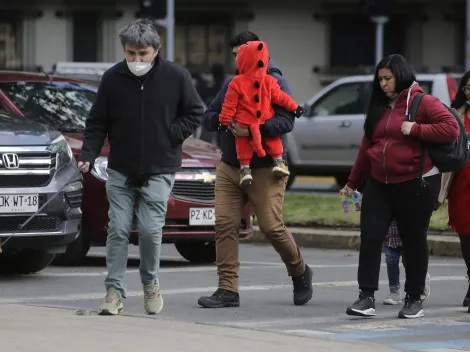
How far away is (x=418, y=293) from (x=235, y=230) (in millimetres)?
1263

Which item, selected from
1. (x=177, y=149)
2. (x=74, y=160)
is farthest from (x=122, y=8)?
(x=177, y=149)

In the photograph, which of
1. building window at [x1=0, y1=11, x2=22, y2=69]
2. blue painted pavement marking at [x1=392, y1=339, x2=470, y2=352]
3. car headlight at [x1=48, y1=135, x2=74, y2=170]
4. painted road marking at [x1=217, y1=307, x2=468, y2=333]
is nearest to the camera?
blue painted pavement marking at [x1=392, y1=339, x2=470, y2=352]

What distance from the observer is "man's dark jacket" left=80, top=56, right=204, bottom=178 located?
8688 mm

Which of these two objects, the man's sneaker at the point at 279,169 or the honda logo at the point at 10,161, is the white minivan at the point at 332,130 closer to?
the honda logo at the point at 10,161

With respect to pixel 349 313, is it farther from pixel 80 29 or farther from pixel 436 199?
pixel 80 29

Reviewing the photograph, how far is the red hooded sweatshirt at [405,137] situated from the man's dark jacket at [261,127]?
2.01 feet

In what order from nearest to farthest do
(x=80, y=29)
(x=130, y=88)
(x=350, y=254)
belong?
(x=130, y=88), (x=350, y=254), (x=80, y=29)

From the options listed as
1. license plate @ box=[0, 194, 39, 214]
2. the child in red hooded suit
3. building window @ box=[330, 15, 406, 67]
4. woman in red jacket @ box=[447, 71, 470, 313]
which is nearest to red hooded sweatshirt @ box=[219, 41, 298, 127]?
the child in red hooded suit

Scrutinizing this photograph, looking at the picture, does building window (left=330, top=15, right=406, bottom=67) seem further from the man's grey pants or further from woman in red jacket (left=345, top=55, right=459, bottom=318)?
the man's grey pants

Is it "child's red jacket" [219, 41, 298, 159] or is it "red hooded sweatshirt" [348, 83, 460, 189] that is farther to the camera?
"child's red jacket" [219, 41, 298, 159]

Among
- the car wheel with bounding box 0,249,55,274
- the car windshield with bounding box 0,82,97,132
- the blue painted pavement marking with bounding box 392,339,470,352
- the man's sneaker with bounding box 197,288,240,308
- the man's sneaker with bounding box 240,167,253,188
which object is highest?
the car windshield with bounding box 0,82,97,132

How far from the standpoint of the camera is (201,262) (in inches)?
498

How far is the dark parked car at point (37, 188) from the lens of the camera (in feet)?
34.2

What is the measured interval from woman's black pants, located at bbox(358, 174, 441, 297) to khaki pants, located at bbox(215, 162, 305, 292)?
0.65 m
